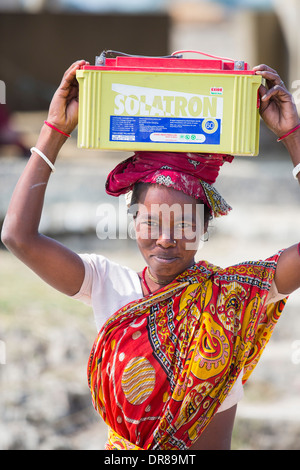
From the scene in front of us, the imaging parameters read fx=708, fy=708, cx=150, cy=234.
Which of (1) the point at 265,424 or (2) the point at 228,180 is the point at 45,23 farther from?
(1) the point at 265,424

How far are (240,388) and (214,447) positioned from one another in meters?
0.22

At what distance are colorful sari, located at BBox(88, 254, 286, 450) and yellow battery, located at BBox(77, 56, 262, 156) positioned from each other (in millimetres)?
472

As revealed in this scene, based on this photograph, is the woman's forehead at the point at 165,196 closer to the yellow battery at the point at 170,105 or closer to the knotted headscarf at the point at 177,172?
the knotted headscarf at the point at 177,172

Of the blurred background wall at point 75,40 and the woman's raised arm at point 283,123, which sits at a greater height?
the blurred background wall at point 75,40

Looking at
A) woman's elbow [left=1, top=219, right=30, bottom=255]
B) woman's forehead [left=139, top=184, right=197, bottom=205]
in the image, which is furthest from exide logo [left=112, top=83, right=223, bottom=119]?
woman's elbow [left=1, top=219, right=30, bottom=255]

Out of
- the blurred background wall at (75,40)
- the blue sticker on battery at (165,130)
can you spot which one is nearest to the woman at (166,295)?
the blue sticker on battery at (165,130)

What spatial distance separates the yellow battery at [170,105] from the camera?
2.04m

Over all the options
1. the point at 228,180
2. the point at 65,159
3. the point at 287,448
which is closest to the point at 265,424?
the point at 287,448

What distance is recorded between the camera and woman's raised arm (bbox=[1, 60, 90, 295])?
2.20m

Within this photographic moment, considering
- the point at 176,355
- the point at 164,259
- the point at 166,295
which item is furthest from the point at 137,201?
the point at 176,355

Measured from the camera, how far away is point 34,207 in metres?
2.22

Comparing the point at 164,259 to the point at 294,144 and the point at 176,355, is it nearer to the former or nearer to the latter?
the point at 176,355

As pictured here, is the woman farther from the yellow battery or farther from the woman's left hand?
the yellow battery

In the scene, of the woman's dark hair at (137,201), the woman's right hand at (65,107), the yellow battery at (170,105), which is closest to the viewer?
the yellow battery at (170,105)
